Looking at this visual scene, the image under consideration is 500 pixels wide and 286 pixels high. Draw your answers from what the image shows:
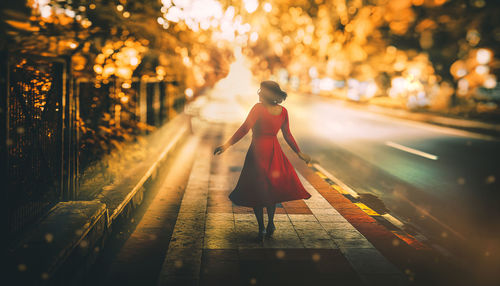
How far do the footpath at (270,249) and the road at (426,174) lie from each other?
78cm

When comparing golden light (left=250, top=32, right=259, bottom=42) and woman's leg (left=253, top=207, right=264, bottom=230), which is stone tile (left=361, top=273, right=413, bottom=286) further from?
golden light (left=250, top=32, right=259, bottom=42)

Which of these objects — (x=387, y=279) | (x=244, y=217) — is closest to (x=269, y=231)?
(x=244, y=217)

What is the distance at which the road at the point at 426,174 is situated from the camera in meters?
6.36

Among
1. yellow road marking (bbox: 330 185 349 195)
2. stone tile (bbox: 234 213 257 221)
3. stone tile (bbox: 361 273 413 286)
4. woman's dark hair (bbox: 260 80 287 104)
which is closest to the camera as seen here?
stone tile (bbox: 361 273 413 286)

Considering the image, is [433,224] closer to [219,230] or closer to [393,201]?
[393,201]

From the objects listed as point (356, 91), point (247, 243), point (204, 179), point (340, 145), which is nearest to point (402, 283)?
point (247, 243)

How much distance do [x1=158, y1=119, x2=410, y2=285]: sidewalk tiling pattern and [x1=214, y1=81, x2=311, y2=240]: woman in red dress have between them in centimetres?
49

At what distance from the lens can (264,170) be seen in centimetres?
525

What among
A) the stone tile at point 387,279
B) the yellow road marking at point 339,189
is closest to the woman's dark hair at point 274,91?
the stone tile at point 387,279

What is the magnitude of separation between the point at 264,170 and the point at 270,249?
920 mm

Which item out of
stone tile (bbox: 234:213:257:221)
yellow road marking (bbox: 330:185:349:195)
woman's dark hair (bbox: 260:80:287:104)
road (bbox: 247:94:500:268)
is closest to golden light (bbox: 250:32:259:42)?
road (bbox: 247:94:500:268)

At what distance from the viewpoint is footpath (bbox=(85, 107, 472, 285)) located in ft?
14.4

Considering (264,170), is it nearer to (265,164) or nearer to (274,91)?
(265,164)

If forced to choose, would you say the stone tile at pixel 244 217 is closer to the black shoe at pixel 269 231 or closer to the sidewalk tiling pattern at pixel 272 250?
the sidewalk tiling pattern at pixel 272 250
